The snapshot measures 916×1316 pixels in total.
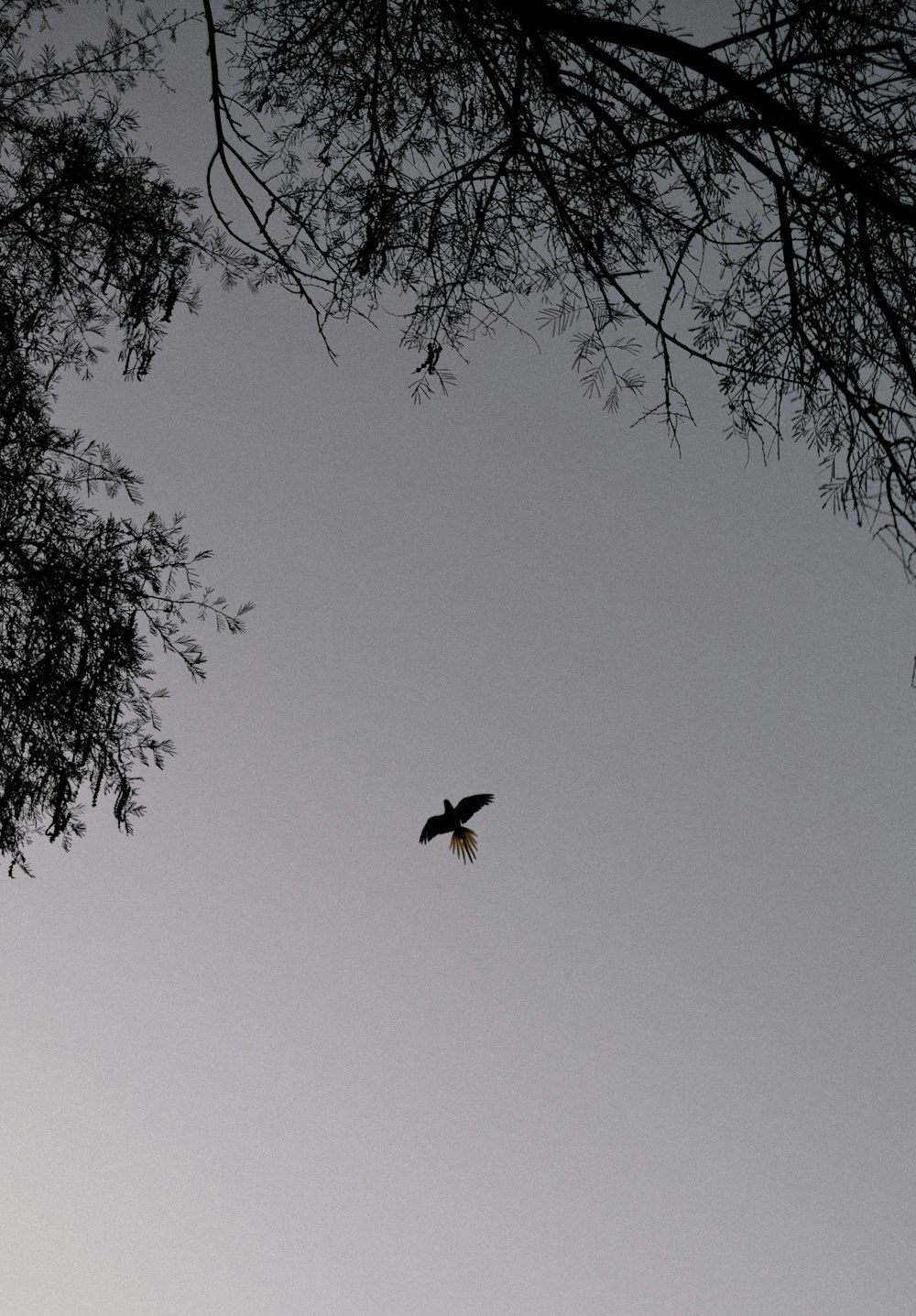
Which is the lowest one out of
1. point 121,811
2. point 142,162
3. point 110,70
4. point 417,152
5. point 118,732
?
point 121,811

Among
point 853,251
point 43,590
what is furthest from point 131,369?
point 853,251

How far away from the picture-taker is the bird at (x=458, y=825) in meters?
4.00

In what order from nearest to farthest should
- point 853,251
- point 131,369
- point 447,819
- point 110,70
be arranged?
point 853,251
point 131,369
point 110,70
point 447,819

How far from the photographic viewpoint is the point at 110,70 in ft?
11.2

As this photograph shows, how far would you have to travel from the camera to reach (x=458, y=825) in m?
4.09

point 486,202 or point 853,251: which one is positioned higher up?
point 486,202

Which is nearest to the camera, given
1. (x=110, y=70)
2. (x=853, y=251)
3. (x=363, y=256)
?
(x=853, y=251)

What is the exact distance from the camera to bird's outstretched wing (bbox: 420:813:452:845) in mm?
4078

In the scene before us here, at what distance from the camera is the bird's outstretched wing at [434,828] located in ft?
13.4

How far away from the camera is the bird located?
13.1ft

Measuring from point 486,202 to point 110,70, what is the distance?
1727mm

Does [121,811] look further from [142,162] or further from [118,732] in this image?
[142,162]

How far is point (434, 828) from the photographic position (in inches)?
163

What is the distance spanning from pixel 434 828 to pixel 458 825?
0.36 ft
